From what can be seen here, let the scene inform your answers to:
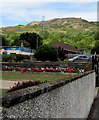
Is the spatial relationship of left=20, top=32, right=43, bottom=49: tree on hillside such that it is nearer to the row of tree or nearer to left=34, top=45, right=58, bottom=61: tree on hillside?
the row of tree

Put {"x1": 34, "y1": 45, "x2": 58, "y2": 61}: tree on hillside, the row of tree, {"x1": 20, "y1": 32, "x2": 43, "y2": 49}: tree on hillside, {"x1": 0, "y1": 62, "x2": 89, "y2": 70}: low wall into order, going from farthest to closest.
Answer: {"x1": 20, "y1": 32, "x2": 43, "y2": 49}: tree on hillside < the row of tree < {"x1": 34, "y1": 45, "x2": 58, "y2": 61}: tree on hillside < {"x1": 0, "y1": 62, "x2": 89, "y2": 70}: low wall

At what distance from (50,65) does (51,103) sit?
21.0 m

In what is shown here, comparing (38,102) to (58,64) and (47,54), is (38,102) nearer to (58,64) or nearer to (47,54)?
(58,64)

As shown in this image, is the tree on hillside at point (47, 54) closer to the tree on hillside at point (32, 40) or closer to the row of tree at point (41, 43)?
the row of tree at point (41, 43)

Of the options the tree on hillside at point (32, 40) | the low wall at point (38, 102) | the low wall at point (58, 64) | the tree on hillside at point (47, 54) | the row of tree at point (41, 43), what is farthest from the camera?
the tree on hillside at point (32, 40)

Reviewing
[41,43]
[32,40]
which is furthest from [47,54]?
[32,40]

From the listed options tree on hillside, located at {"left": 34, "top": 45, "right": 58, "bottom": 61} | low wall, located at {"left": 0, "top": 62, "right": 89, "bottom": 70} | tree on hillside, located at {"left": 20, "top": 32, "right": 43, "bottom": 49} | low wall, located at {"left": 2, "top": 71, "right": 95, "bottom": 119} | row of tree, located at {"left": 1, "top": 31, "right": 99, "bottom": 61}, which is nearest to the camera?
low wall, located at {"left": 2, "top": 71, "right": 95, "bottom": 119}

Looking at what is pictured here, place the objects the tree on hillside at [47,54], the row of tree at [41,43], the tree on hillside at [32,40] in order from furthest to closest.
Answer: the tree on hillside at [32,40] < the row of tree at [41,43] < the tree on hillside at [47,54]

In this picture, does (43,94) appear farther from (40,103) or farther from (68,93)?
(68,93)

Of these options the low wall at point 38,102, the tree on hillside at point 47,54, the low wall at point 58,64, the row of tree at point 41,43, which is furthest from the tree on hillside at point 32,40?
the low wall at point 38,102

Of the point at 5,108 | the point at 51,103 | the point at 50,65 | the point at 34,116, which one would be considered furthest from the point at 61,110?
the point at 50,65

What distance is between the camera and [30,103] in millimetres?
2467

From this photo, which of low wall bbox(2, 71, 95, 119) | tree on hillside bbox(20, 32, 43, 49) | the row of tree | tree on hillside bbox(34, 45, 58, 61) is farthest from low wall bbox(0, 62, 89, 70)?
tree on hillside bbox(20, 32, 43, 49)

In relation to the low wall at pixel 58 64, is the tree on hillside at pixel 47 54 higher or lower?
higher
